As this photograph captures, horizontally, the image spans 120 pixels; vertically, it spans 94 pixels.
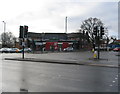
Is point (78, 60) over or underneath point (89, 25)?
underneath

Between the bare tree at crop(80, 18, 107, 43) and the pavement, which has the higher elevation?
the bare tree at crop(80, 18, 107, 43)

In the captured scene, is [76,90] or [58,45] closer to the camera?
[76,90]

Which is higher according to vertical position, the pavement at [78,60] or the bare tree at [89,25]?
the bare tree at [89,25]

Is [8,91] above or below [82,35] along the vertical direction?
below

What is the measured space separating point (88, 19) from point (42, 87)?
6801 cm

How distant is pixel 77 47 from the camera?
267ft

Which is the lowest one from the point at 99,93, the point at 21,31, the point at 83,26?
the point at 99,93

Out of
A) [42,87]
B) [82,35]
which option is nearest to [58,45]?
[82,35]

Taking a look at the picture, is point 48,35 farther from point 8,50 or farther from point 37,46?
point 8,50

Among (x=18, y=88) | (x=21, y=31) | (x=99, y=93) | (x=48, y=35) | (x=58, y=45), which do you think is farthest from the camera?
(x=48, y=35)

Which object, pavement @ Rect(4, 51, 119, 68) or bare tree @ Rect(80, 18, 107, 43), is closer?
pavement @ Rect(4, 51, 119, 68)

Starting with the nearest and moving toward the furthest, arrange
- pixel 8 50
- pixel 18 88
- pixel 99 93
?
pixel 99 93 < pixel 18 88 < pixel 8 50

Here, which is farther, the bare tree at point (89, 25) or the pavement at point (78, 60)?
the bare tree at point (89, 25)

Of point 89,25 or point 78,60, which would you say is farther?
point 89,25
